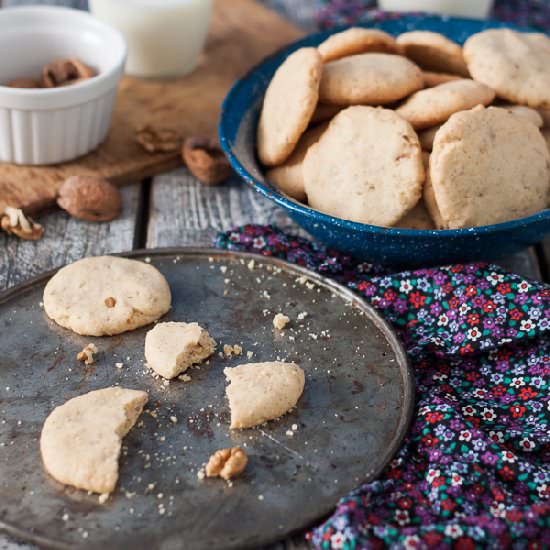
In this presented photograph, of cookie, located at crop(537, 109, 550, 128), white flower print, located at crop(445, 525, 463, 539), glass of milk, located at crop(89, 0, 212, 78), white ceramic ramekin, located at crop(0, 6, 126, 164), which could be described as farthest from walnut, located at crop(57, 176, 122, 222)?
white flower print, located at crop(445, 525, 463, 539)

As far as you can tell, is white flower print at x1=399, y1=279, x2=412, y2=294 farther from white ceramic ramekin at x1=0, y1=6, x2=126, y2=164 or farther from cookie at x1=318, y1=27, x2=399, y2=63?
white ceramic ramekin at x1=0, y1=6, x2=126, y2=164

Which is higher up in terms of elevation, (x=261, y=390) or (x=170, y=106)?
(x=261, y=390)

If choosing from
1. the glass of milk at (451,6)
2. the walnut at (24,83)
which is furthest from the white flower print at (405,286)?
the glass of milk at (451,6)

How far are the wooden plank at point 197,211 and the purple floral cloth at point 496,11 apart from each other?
0.94 metres

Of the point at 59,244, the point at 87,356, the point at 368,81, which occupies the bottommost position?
the point at 59,244

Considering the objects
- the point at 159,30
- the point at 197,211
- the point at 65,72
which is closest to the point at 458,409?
the point at 197,211

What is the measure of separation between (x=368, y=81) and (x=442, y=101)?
16cm

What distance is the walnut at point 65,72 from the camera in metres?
2.20

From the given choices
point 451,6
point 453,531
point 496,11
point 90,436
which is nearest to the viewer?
point 453,531

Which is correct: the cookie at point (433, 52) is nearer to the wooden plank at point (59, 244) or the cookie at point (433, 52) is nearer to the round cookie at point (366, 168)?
the round cookie at point (366, 168)

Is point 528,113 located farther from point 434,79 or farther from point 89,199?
point 89,199

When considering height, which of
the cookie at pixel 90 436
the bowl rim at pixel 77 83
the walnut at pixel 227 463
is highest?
the bowl rim at pixel 77 83

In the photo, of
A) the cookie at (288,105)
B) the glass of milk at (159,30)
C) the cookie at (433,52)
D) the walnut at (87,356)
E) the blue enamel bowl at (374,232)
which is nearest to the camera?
the walnut at (87,356)

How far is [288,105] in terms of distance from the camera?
1.79 meters
